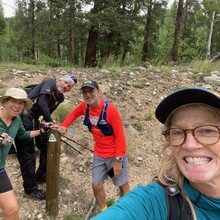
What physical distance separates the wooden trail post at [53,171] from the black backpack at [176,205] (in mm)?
2300

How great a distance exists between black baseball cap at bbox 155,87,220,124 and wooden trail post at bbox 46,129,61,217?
2.23 m

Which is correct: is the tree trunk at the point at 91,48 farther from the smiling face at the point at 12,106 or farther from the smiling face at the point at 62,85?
the smiling face at the point at 12,106

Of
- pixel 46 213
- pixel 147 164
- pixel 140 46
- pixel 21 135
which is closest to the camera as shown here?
pixel 21 135

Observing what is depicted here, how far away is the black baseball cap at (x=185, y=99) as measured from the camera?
1.31m

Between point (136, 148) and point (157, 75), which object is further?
point (157, 75)

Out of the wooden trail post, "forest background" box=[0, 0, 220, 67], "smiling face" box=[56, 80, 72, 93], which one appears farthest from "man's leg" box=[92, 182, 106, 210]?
"forest background" box=[0, 0, 220, 67]

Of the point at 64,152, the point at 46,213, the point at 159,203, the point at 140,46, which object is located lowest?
the point at 46,213

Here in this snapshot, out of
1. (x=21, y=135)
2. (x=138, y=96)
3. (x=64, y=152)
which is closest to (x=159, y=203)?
(x=21, y=135)

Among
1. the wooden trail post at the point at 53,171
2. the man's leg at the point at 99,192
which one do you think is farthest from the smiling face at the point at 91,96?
the man's leg at the point at 99,192

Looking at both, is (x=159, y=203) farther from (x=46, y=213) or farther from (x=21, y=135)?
(x=46, y=213)

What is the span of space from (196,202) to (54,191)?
265 centimetres

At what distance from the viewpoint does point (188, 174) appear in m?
1.47

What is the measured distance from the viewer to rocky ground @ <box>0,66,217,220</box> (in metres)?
4.21

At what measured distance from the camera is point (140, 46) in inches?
1065
